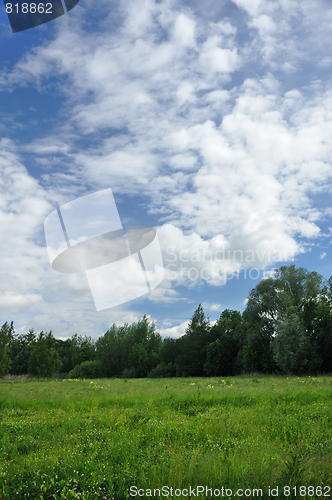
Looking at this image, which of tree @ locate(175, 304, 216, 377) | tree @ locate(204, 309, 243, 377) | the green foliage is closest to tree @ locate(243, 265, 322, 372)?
tree @ locate(204, 309, 243, 377)

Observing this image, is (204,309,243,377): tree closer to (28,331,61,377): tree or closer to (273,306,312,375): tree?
(273,306,312,375): tree

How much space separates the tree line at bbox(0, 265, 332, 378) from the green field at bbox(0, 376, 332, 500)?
25.6 metres

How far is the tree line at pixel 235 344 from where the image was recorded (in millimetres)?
36312

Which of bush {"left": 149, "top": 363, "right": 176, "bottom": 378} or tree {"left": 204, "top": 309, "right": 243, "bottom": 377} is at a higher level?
tree {"left": 204, "top": 309, "right": 243, "bottom": 377}

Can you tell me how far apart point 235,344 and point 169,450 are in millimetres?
52361

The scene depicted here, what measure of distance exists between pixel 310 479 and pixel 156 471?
279cm

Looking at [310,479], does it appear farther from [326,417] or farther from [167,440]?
[326,417]

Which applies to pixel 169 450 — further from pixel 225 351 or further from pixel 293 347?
pixel 225 351

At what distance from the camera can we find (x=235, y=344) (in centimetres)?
5600

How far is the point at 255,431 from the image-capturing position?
8.54 m

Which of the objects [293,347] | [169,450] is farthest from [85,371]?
[169,450]

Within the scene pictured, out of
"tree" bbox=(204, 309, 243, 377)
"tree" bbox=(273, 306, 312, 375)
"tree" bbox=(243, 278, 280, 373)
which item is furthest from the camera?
"tree" bbox=(204, 309, 243, 377)

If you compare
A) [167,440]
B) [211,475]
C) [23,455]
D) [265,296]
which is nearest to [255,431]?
[167,440]

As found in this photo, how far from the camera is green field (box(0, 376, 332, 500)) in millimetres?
5227
